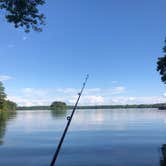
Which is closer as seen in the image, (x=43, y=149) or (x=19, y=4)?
(x=19, y=4)

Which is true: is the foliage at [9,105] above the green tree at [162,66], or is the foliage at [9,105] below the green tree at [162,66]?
above

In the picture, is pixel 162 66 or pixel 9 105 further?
pixel 9 105

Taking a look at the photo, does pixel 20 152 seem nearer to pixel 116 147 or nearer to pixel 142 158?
pixel 116 147

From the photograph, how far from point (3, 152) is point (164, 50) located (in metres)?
21.9

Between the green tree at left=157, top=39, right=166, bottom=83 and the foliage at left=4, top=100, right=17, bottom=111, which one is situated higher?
the foliage at left=4, top=100, right=17, bottom=111

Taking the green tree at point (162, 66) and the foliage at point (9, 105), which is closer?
the green tree at point (162, 66)

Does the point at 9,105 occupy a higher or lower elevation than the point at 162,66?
higher

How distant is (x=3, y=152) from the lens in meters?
27.4

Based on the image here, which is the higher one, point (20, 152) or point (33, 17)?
point (33, 17)

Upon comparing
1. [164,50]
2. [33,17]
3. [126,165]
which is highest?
[164,50]

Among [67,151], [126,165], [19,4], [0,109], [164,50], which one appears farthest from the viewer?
[0,109]

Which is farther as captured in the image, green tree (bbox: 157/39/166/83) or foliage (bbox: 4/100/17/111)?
foliage (bbox: 4/100/17/111)

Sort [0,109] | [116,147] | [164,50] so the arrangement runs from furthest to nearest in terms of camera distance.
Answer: [0,109], [164,50], [116,147]

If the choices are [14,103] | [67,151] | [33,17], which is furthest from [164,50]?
[14,103]
